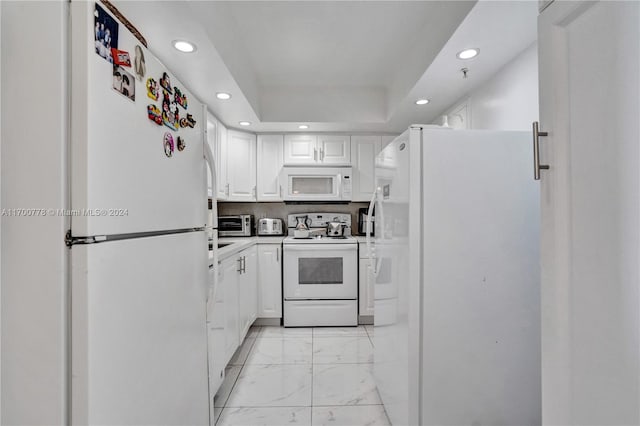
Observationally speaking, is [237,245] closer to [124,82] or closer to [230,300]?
[230,300]

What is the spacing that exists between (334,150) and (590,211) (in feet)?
9.82

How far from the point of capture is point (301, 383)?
207 cm

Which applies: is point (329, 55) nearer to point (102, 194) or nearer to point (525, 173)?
point (525, 173)

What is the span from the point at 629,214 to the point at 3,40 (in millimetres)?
1221

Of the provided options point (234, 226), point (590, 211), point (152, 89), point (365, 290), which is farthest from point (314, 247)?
point (590, 211)

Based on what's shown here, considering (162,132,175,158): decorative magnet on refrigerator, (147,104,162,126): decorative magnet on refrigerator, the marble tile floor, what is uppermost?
(147,104,162,126): decorative magnet on refrigerator

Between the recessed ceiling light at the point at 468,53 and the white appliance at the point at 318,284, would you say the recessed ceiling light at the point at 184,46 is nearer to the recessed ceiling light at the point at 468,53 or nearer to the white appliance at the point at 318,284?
the recessed ceiling light at the point at 468,53

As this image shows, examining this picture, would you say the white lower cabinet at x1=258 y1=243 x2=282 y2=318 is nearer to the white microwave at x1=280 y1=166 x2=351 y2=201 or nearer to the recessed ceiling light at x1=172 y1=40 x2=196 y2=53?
the white microwave at x1=280 y1=166 x2=351 y2=201

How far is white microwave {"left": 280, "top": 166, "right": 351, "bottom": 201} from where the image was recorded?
3.37 meters

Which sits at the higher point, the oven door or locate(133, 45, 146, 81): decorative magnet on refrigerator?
locate(133, 45, 146, 81): decorative magnet on refrigerator

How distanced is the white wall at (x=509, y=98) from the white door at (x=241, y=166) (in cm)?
219

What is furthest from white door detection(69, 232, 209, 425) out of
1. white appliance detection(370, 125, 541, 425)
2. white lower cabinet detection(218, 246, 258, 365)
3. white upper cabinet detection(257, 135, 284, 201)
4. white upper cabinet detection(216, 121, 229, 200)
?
white upper cabinet detection(257, 135, 284, 201)

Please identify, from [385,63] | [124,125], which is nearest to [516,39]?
[385,63]

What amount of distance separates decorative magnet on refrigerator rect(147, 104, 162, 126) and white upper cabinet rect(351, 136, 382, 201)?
270cm
